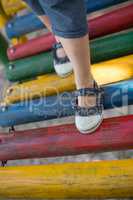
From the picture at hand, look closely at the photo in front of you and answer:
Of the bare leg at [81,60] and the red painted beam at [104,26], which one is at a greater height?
the red painted beam at [104,26]

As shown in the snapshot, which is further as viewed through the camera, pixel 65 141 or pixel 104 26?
pixel 104 26

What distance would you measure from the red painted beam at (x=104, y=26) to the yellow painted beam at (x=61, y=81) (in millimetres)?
140

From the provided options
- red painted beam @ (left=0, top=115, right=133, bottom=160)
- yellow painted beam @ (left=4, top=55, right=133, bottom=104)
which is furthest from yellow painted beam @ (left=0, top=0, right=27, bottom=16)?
red painted beam @ (left=0, top=115, right=133, bottom=160)

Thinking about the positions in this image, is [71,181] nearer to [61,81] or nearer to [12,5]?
[61,81]

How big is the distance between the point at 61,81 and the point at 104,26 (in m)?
0.29

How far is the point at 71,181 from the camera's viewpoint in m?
1.19

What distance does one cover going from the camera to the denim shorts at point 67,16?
946 millimetres

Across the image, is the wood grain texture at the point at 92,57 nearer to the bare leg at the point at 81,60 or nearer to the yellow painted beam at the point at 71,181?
the bare leg at the point at 81,60

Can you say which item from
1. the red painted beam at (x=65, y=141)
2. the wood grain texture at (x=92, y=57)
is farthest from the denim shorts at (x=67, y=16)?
the wood grain texture at (x=92, y=57)

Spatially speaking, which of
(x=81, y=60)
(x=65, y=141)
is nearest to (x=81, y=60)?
(x=81, y=60)

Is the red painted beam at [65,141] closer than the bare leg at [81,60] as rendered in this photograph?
No

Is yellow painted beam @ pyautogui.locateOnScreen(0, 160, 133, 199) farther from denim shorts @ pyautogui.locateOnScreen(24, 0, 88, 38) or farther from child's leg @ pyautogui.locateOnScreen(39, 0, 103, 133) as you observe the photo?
denim shorts @ pyautogui.locateOnScreen(24, 0, 88, 38)

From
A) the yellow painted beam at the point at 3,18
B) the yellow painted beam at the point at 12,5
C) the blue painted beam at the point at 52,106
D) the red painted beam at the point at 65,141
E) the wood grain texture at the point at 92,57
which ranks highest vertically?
the yellow painted beam at the point at 12,5

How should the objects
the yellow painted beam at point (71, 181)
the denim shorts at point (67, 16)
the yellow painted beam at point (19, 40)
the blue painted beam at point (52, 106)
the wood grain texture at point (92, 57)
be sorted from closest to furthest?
the denim shorts at point (67, 16), the yellow painted beam at point (71, 181), the blue painted beam at point (52, 106), the wood grain texture at point (92, 57), the yellow painted beam at point (19, 40)
